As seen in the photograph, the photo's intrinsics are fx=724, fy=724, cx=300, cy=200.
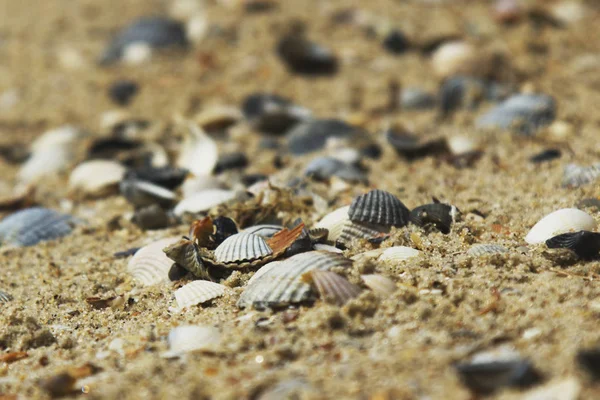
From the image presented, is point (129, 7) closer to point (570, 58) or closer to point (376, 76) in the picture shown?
point (376, 76)

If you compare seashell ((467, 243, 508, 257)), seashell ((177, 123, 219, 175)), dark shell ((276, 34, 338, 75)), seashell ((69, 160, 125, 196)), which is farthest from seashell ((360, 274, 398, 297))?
dark shell ((276, 34, 338, 75))

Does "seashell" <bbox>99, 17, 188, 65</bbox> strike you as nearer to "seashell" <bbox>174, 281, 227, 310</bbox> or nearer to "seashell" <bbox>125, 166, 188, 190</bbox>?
"seashell" <bbox>125, 166, 188, 190</bbox>

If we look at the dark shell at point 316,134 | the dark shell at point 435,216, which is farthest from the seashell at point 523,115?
the dark shell at point 435,216

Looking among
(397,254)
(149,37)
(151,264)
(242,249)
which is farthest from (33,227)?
(149,37)

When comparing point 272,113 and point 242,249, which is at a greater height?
point 272,113

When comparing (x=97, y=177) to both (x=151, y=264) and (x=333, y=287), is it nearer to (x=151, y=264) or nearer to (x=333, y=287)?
(x=151, y=264)

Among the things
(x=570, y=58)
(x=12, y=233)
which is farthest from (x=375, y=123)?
(x=12, y=233)
